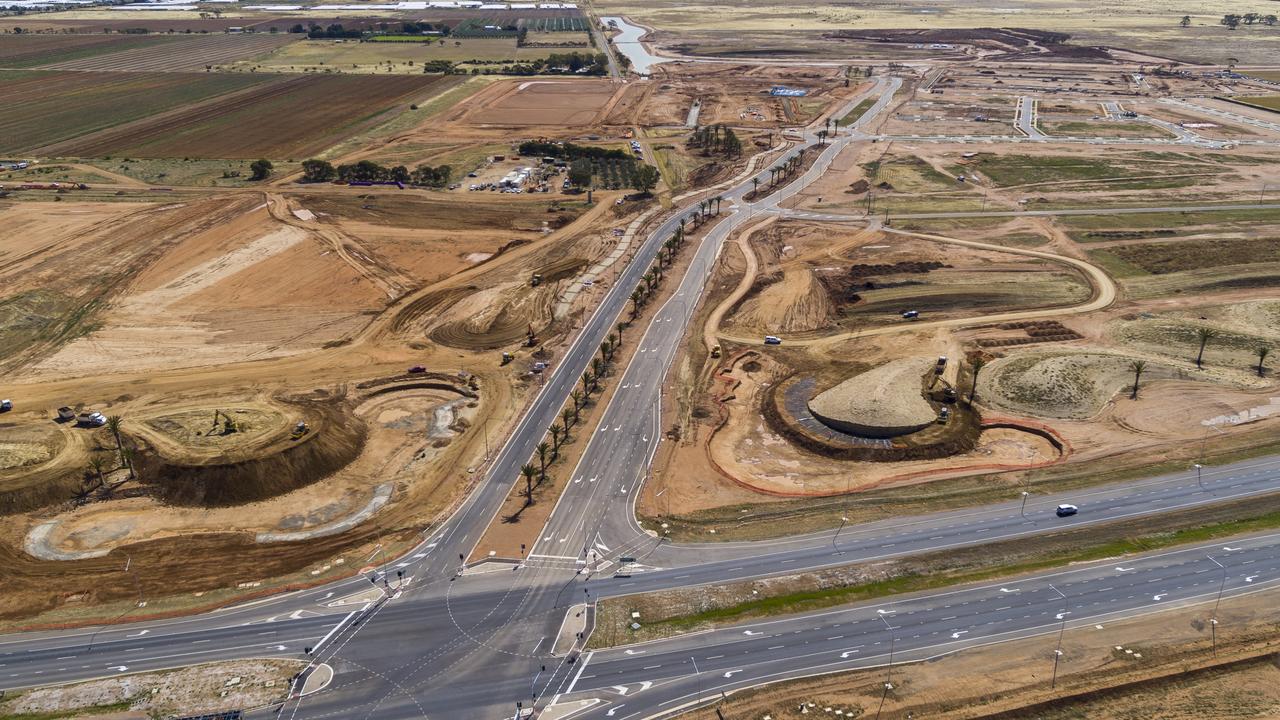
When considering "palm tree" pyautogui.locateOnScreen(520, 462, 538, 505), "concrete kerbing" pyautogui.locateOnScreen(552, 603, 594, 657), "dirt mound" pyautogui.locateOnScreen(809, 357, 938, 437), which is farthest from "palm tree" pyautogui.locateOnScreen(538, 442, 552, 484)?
"dirt mound" pyautogui.locateOnScreen(809, 357, 938, 437)

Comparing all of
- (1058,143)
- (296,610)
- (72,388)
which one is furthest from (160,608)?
(1058,143)

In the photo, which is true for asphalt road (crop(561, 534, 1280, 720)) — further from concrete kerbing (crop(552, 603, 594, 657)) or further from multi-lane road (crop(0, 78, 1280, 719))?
concrete kerbing (crop(552, 603, 594, 657))

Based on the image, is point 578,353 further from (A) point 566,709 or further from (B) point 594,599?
(A) point 566,709

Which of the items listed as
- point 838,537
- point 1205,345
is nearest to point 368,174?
point 838,537

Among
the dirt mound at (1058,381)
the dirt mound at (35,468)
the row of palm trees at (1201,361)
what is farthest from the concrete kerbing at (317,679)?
the row of palm trees at (1201,361)

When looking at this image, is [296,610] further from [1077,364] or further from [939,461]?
[1077,364]

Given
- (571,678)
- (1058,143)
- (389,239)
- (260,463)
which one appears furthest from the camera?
(1058,143)

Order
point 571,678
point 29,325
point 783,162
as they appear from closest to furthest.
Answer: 1. point 571,678
2. point 29,325
3. point 783,162
